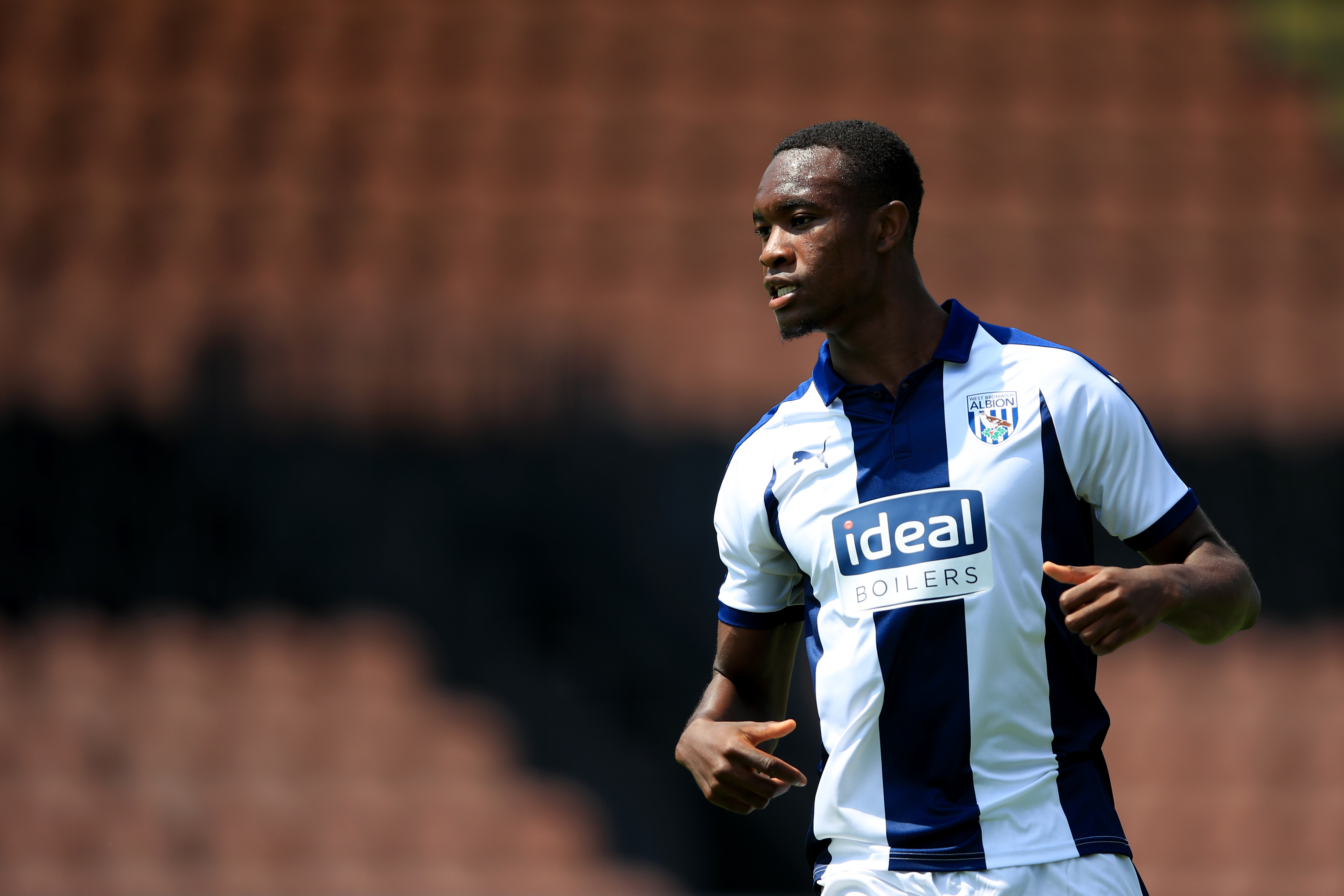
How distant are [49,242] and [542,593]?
2.86m

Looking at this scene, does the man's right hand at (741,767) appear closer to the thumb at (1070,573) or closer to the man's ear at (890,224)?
the thumb at (1070,573)

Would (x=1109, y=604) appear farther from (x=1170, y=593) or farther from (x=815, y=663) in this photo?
(x=815, y=663)

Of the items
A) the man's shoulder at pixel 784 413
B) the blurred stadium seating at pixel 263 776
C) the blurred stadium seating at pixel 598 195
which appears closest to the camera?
the man's shoulder at pixel 784 413

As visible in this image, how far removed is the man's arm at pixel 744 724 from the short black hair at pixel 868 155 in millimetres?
787

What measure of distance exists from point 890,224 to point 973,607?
701 mm

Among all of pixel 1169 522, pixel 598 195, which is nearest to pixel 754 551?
pixel 1169 522

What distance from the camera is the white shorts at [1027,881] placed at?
1.85 meters

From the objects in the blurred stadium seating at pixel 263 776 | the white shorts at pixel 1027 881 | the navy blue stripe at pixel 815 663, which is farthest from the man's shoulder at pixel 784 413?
the blurred stadium seating at pixel 263 776

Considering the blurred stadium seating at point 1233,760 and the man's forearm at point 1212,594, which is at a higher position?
the man's forearm at point 1212,594

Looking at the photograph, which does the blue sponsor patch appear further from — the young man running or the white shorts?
the white shorts

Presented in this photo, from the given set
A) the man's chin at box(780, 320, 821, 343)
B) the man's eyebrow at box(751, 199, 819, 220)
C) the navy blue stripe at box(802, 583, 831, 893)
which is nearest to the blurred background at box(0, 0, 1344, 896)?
the navy blue stripe at box(802, 583, 831, 893)

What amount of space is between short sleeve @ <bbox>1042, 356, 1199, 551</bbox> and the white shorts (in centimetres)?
49

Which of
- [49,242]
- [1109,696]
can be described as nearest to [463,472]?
[49,242]

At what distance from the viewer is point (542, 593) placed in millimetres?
5570
